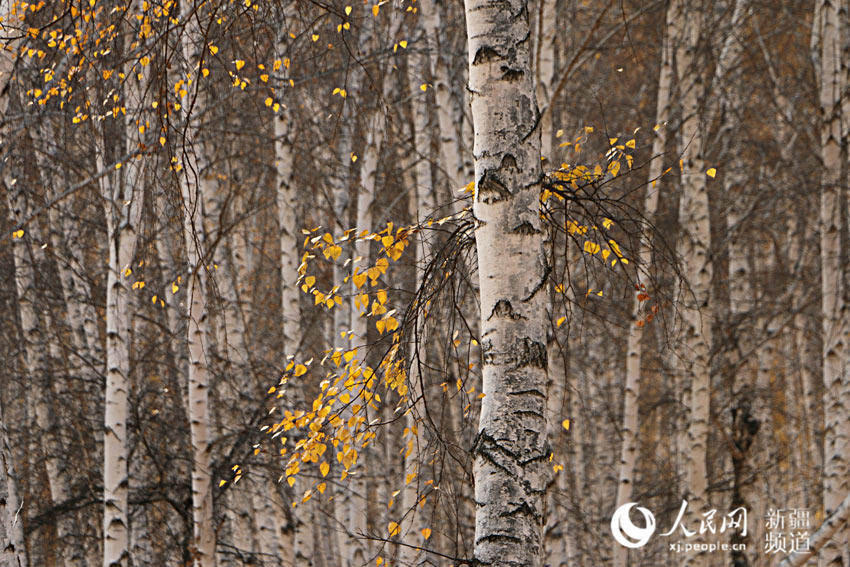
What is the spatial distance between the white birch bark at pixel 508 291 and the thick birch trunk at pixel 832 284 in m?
4.23

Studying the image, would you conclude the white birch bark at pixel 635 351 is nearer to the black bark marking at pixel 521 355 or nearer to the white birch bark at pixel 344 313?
the white birch bark at pixel 344 313

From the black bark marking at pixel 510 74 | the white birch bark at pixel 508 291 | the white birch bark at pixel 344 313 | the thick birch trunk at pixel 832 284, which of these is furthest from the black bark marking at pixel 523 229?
the white birch bark at pixel 344 313

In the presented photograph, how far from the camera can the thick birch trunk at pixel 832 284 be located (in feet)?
21.7

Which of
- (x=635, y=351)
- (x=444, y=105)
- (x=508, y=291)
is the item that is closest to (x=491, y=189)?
(x=508, y=291)

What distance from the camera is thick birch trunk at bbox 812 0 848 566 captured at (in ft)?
21.7

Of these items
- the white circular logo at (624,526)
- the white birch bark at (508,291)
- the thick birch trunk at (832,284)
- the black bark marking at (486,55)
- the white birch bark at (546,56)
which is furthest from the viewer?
the white circular logo at (624,526)

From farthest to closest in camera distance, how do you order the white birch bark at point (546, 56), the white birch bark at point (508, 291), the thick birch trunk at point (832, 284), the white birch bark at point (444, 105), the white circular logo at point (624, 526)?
the white circular logo at point (624, 526) → the white birch bark at point (444, 105) → the thick birch trunk at point (832, 284) → the white birch bark at point (546, 56) → the white birch bark at point (508, 291)

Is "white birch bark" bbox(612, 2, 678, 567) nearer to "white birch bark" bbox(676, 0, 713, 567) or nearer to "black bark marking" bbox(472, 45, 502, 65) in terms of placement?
"white birch bark" bbox(676, 0, 713, 567)

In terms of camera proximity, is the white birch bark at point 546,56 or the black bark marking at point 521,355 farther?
the white birch bark at point 546,56

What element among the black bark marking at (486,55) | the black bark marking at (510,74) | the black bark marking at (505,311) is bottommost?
the black bark marking at (505,311)

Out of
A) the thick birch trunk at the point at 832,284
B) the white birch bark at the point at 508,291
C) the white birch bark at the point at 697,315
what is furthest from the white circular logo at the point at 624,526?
the white birch bark at the point at 508,291

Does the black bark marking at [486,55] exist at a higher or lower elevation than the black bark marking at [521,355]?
higher

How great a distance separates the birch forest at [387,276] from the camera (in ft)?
9.86

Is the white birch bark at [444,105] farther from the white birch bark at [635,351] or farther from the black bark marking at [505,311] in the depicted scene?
the black bark marking at [505,311]
